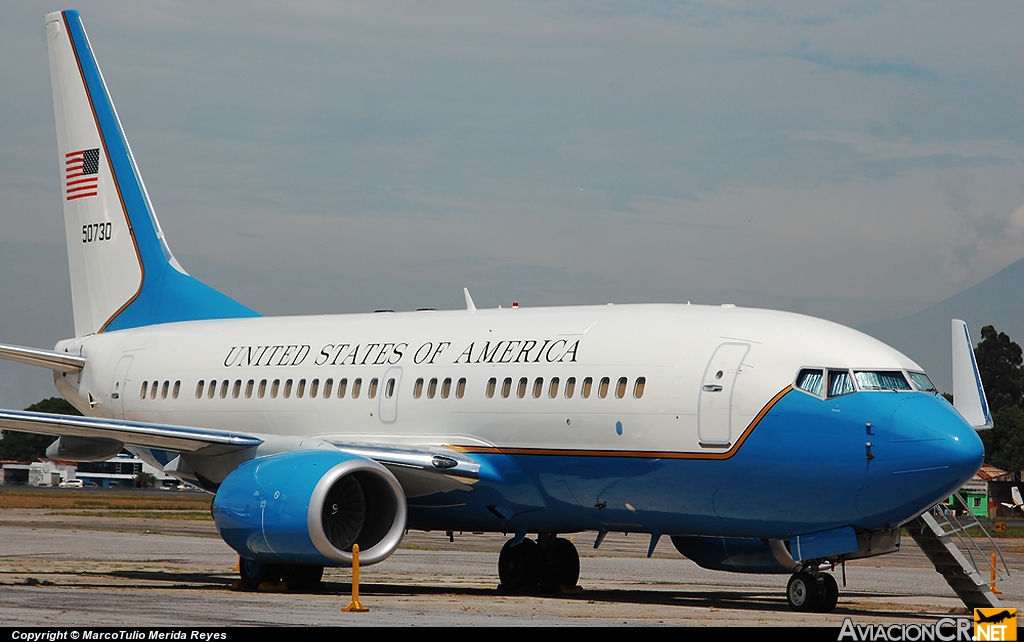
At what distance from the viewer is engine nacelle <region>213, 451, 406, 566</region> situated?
64.7 ft

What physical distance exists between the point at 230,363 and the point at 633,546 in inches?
786

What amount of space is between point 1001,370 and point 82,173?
124147 millimetres

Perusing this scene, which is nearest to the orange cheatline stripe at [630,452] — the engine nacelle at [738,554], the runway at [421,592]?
the runway at [421,592]

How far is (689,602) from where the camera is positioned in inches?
830

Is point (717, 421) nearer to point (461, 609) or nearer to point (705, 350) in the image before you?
point (705, 350)

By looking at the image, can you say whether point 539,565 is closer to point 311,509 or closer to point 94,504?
point 311,509

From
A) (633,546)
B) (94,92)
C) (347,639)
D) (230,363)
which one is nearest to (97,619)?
(347,639)

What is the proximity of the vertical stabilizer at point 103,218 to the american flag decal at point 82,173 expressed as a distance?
0.02m

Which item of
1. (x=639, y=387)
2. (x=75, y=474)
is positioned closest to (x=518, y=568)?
(x=639, y=387)

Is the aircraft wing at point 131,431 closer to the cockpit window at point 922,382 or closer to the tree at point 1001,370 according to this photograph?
the cockpit window at point 922,382

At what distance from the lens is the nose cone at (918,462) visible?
57.7 feet

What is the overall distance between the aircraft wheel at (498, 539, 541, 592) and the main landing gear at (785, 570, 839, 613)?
5432 millimetres

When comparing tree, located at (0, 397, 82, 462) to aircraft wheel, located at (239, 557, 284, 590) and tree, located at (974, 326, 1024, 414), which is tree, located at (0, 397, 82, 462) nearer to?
tree, located at (974, 326, 1024, 414)

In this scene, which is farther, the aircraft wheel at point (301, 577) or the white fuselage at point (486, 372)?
the aircraft wheel at point (301, 577)
